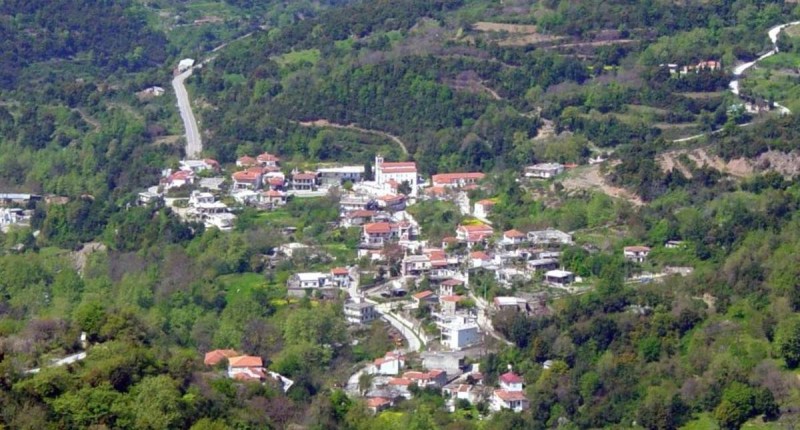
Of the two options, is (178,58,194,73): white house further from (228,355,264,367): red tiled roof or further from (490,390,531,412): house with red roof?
(490,390,531,412): house with red roof

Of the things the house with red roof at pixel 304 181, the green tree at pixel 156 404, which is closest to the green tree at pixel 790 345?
the green tree at pixel 156 404

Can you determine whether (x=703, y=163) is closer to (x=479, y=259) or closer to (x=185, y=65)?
(x=479, y=259)

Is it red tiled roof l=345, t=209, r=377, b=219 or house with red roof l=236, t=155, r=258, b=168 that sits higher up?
red tiled roof l=345, t=209, r=377, b=219

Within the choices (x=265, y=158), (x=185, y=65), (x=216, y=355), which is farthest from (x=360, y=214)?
(x=185, y=65)

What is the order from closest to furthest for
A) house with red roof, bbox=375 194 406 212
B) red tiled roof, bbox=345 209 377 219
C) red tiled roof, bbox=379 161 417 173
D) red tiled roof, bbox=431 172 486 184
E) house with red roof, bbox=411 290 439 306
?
house with red roof, bbox=411 290 439 306 < red tiled roof, bbox=345 209 377 219 < house with red roof, bbox=375 194 406 212 < red tiled roof, bbox=431 172 486 184 < red tiled roof, bbox=379 161 417 173

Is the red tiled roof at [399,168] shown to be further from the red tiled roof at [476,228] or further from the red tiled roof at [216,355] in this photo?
the red tiled roof at [216,355]

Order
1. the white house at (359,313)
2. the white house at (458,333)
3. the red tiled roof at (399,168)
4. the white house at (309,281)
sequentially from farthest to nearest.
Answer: the red tiled roof at (399,168)
the white house at (309,281)
the white house at (359,313)
the white house at (458,333)

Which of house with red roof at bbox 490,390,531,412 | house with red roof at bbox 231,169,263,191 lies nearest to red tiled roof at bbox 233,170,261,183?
house with red roof at bbox 231,169,263,191
